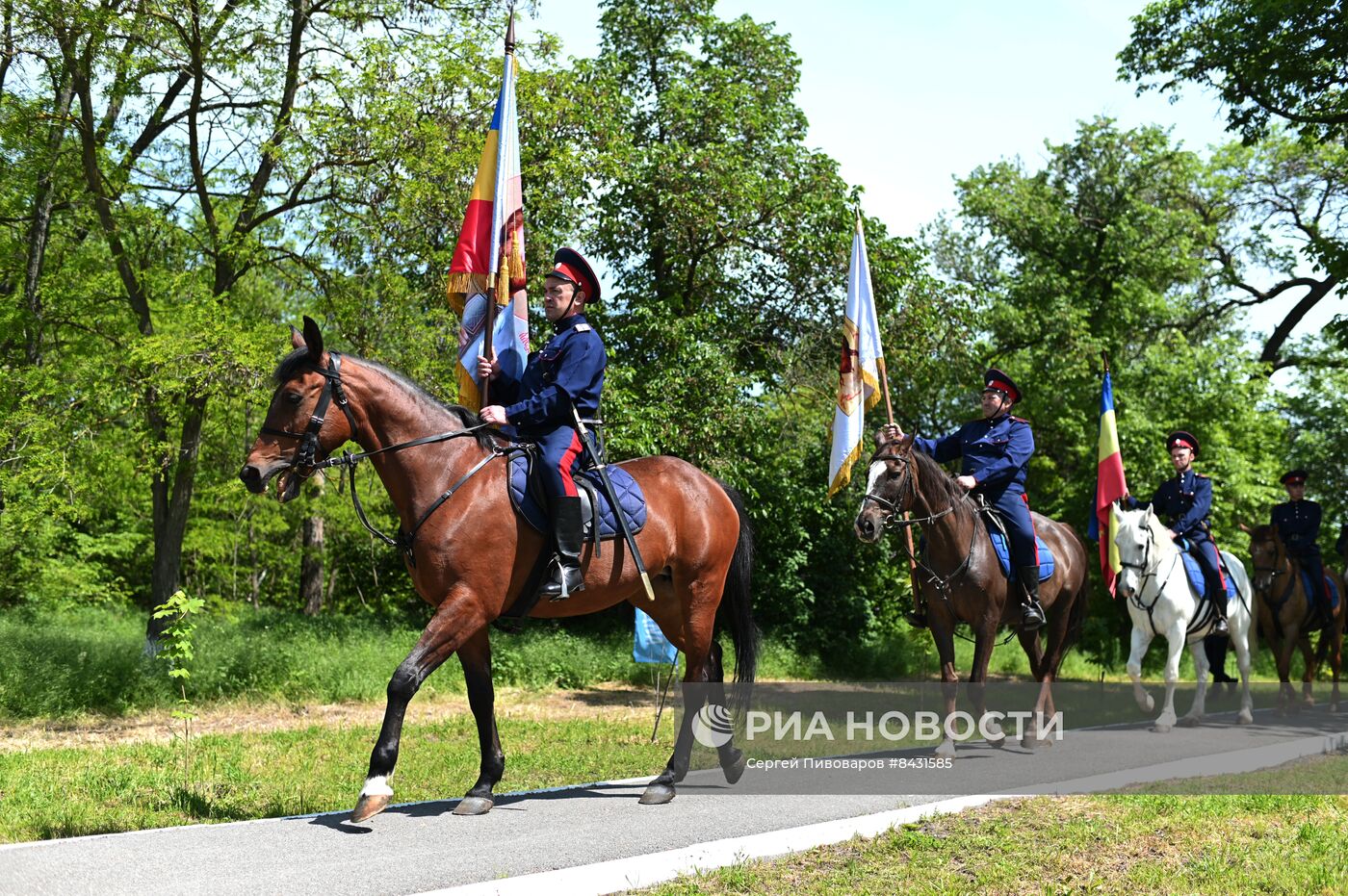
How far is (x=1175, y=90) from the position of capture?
2227cm

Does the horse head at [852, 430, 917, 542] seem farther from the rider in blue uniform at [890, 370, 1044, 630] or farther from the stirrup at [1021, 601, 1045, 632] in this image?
the stirrup at [1021, 601, 1045, 632]

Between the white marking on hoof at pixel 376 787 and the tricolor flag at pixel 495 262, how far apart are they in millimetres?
2777

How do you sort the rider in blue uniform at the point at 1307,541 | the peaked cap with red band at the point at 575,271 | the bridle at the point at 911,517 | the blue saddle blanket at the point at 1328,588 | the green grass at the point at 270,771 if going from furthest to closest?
the rider in blue uniform at the point at 1307,541 → the blue saddle blanket at the point at 1328,588 → the bridle at the point at 911,517 → the green grass at the point at 270,771 → the peaked cap with red band at the point at 575,271

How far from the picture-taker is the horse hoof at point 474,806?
7371 mm

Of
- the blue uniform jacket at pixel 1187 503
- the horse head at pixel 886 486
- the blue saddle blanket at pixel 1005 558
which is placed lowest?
the blue saddle blanket at pixel 1005 558

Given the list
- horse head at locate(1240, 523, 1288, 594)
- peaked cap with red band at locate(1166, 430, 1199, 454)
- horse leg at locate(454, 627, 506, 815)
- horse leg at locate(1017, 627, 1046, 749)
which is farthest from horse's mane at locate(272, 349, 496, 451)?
horse head at locate(1240, 523, 1288, 594)

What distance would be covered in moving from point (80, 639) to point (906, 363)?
602 inches

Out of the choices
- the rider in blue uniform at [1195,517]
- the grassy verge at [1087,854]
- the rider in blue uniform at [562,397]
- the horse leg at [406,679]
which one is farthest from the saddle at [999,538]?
the horse leg at [406,679]

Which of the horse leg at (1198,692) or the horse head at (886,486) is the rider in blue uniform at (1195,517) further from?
the horse head at (886,486)

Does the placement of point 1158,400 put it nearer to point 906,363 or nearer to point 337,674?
point 906,363

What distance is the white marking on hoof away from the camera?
6.67 m

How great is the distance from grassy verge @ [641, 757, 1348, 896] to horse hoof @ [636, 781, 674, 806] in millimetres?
1465

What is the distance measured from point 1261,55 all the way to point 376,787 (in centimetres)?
1847

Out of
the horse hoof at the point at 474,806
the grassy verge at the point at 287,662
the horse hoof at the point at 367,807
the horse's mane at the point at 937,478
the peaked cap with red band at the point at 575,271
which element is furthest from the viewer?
the grassy verge at the point at 287,662
